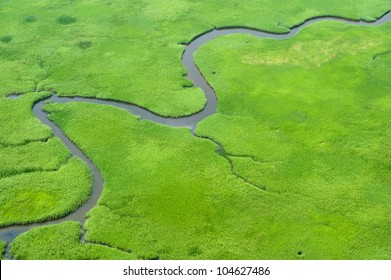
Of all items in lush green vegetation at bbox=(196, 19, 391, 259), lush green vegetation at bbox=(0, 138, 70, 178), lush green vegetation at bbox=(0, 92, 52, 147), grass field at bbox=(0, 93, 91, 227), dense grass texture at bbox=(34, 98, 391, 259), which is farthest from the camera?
lush green vegetation at bbox=(0, 92, 52, 147)

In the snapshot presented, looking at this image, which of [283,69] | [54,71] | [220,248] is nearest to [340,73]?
[283,69]

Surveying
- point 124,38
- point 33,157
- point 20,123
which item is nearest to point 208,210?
point 33,157

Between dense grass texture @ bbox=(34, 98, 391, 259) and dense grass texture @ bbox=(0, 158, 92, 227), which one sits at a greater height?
dense grass texture @ bbox=(0, 158, 92, 227)

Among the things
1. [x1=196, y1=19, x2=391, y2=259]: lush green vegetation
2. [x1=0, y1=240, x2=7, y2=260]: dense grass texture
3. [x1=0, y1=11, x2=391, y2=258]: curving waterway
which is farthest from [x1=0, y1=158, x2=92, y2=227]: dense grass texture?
[x1=196, y1=19, x2=391, y2=259]: lush green vegetation

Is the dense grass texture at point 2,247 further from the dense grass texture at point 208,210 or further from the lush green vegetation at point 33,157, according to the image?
the lush green vegetation at point 33,157

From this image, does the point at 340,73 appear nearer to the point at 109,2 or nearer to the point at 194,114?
the point at 194,114

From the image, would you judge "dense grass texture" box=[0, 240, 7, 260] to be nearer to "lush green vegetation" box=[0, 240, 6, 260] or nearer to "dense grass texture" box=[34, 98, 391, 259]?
"lush green vegetation" box=[0, 240, 6, 260]
